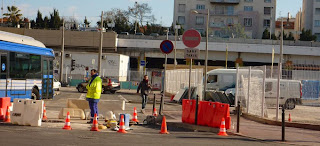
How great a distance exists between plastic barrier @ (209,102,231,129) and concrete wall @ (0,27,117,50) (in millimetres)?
65203

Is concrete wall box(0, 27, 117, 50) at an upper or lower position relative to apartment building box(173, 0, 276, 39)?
lower

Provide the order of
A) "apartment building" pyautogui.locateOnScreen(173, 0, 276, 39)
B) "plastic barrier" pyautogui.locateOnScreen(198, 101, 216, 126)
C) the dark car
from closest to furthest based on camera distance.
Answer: "plastic barrier" pyautogui.locateOnScreen(198, 101, 216, 126), the dark car, "apartment building" pyautogui.locateOnScreen(173, 0, 276, 39)

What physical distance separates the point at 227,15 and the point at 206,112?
93.8m

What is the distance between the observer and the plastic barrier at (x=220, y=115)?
55.2ft

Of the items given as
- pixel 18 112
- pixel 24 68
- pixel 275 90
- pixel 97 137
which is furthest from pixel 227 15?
pixel 97 137

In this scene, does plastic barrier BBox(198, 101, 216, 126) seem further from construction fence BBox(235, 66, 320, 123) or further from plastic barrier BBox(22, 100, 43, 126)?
construction fence BBox(235, 66, 320, 123)

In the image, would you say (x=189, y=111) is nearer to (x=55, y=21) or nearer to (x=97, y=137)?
(x=97, y=137)

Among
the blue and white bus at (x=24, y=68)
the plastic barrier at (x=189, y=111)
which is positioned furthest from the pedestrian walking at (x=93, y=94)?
the blue and white bus at (x=24, y=68)

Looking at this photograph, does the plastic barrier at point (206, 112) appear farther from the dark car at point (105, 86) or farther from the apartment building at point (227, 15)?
the apartment building at point (227, 15)

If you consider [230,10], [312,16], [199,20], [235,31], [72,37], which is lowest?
[72,37]

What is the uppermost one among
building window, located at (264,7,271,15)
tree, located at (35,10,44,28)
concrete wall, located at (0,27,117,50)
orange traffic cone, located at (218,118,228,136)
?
building window, located at (264,7,271,15)

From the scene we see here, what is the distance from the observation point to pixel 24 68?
2439cm

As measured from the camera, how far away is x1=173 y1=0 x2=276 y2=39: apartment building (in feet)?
352

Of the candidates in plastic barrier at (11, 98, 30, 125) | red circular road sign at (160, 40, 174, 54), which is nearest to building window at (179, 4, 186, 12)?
red circular road sign at (160, 40, 174, 54)
